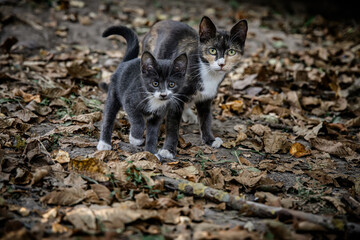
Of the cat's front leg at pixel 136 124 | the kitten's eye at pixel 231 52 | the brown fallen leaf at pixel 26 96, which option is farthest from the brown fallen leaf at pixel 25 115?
the kitten's eye at pixel 231 52

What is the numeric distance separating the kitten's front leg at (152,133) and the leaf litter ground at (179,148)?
191mm

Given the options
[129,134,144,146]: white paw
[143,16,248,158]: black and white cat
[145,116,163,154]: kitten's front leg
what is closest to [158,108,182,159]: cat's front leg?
[143,16,248,158]: black and white cat

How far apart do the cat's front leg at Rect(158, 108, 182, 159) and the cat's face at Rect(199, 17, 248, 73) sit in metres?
0.68

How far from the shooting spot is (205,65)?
376cm

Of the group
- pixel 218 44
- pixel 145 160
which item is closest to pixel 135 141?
pixel 145 160

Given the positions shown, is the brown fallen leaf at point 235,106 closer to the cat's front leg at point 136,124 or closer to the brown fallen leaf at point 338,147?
the brown fallen leaf at point 338,147

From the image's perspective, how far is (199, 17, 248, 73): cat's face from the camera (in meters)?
3.68

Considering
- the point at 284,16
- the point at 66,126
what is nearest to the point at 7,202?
the point at 66,126

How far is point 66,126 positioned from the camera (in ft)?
11.9

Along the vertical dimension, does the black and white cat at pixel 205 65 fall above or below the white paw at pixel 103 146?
above

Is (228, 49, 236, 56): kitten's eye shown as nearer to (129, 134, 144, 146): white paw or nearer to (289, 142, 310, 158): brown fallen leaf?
(289, 142, 310, 158): brown fallen leaf

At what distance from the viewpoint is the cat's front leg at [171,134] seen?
138 inches

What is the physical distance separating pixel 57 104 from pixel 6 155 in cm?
148

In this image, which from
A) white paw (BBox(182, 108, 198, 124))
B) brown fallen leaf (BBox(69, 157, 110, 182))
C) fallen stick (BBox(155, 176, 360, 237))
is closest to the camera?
fallen stick (BBox(155, 176, 360, 237))
